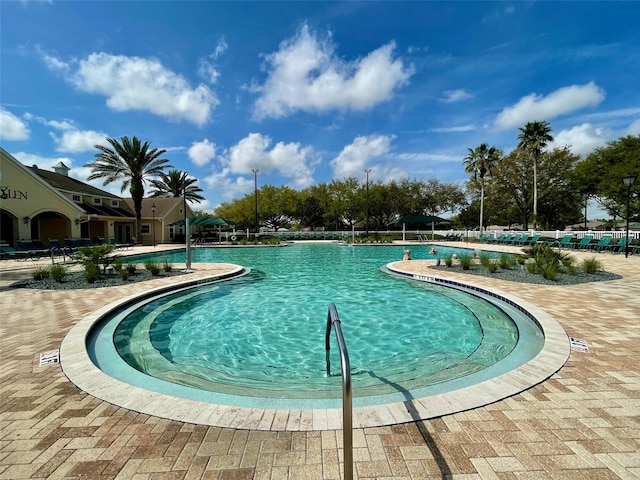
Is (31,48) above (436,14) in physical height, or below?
below

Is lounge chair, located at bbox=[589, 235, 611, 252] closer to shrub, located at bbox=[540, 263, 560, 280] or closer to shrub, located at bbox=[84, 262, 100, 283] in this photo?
shrub, located at bbox=[540, 263, 560, 280]

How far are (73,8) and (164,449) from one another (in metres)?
11.9

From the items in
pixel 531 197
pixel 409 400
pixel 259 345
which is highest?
pixel 531 197

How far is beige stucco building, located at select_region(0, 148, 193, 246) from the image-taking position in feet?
64.6

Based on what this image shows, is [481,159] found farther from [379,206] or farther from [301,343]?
[301,343]

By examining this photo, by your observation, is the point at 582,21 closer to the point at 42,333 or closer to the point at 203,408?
the point at 203,408

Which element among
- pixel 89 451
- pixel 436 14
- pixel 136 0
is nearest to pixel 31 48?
pixel 136 0

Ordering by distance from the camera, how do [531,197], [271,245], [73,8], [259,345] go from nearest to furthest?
[259,345]
[73,8]
[271,245]
[531,197]

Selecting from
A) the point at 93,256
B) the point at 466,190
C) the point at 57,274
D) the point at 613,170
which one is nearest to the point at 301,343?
the point at 57,274

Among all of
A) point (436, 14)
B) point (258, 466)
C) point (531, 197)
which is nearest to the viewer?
point (258, 466)

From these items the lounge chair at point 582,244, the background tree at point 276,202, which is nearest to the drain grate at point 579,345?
the lounge chair at point 582,244

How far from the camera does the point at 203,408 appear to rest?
282 centimetres

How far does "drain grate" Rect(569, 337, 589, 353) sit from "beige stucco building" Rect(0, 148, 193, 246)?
24.8 metres

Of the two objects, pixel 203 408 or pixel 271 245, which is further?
pixel 271 245
